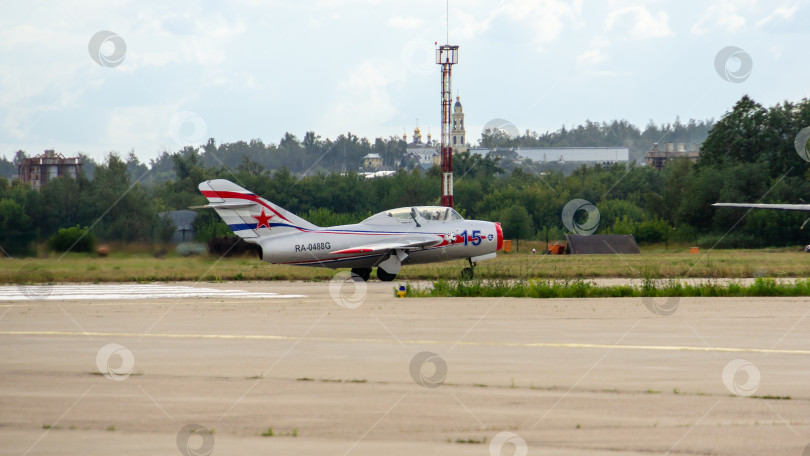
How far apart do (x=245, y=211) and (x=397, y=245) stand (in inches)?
174

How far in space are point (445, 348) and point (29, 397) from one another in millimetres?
4867

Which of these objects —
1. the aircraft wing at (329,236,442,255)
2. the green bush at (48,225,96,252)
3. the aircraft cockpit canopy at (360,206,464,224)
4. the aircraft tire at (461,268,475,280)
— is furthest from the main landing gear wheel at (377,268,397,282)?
the green bush at (48,225,96,252)

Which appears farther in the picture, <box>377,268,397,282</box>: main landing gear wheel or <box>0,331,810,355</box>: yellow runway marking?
<box>377,268,397,282</box>: main landing gear wheel

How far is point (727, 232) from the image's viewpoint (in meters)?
56.8

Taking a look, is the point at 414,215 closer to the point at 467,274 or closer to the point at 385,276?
the point at 385,276

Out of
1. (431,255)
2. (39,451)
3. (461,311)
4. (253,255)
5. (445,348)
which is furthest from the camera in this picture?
(253,255)

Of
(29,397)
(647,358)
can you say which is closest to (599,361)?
(647,358)

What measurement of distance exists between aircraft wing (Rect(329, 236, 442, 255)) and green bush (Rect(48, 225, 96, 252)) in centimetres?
836

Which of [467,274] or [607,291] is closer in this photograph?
[607,291]

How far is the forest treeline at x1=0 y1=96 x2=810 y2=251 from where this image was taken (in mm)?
32000

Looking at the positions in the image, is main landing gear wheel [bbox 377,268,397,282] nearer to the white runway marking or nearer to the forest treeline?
the white runway marking

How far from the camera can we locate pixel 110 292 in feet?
73.0

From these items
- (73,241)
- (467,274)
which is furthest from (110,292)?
(467,274)

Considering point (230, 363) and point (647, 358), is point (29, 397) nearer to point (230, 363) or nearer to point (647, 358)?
point (230, 363)
